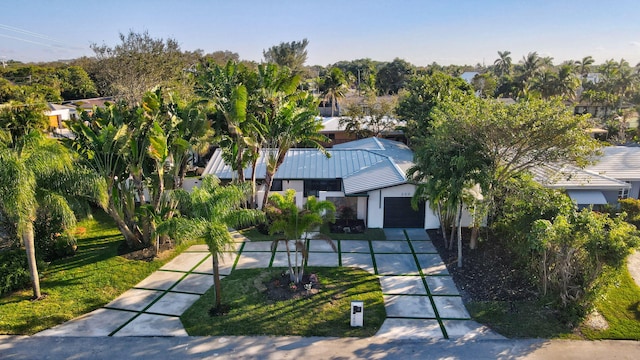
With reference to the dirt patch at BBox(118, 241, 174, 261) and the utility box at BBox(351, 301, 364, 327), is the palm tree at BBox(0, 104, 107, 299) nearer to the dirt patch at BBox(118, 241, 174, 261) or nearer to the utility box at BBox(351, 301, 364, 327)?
the dirt patch at BBox(118, 241, 174, 261)

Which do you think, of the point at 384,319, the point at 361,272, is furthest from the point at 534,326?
the point at 361,272

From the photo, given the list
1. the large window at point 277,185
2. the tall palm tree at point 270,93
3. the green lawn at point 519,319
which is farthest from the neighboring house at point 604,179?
the large window at point 277,185

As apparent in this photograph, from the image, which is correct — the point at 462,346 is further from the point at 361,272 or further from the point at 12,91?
the point at 12,91

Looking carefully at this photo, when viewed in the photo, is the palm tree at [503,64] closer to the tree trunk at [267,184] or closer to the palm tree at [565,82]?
the palm tree at [565,82]

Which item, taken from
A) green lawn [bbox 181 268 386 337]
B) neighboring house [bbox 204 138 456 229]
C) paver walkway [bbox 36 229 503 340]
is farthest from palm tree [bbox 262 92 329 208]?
→ green lawn [bbox 181 268 386 337]

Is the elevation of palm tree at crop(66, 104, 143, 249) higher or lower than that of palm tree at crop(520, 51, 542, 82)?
lower

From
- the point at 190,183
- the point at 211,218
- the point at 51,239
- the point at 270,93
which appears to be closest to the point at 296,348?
the point at 211,218
